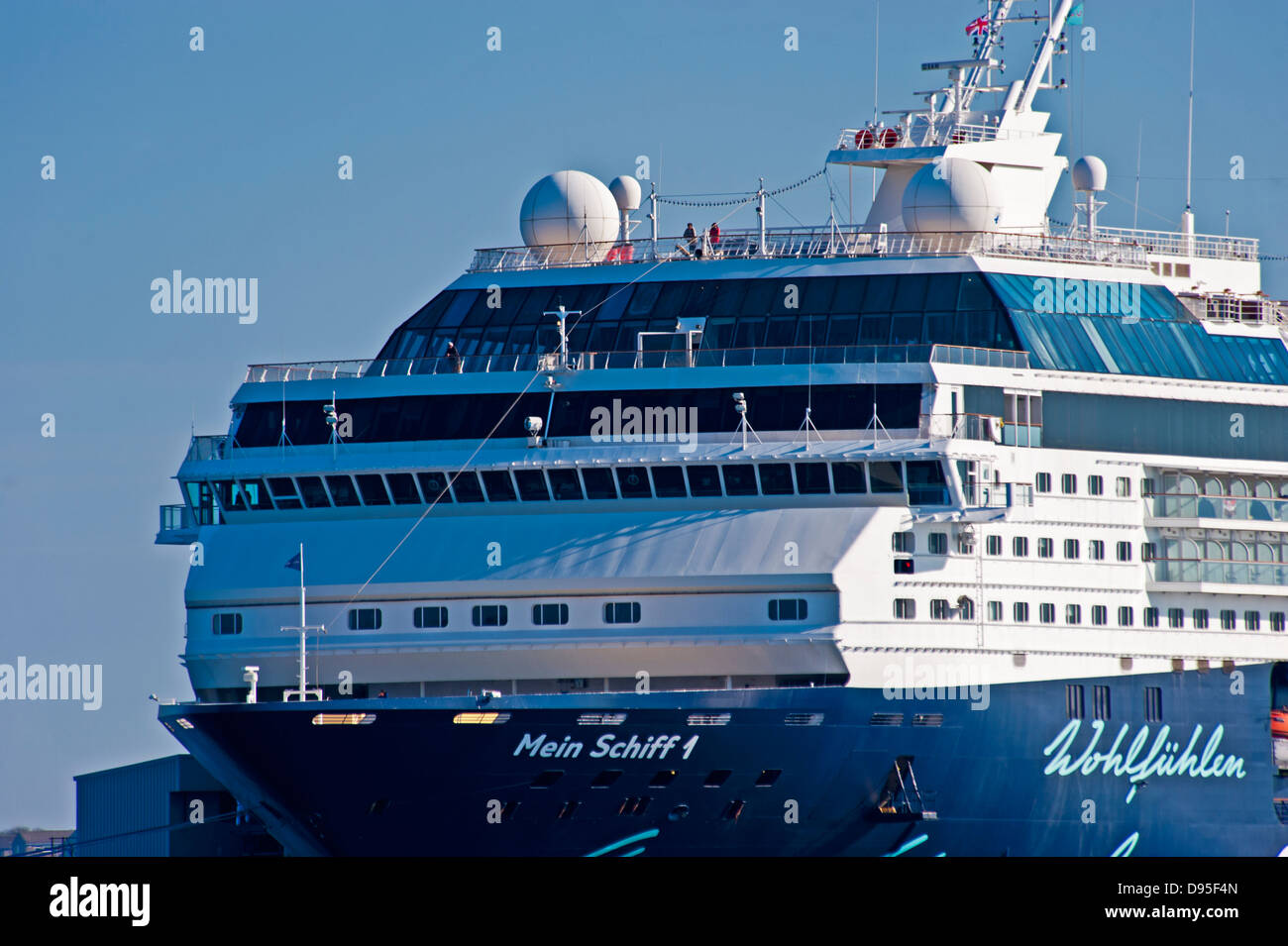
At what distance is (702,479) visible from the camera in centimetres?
5659

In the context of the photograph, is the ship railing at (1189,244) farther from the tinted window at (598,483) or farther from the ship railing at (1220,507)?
the tinted window at (598,483)

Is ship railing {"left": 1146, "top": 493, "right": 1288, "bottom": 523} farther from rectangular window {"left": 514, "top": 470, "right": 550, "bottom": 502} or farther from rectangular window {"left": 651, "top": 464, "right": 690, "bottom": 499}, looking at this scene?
rectangular window {"left": 514, "top": 470, "right": 550, "bottom": 502}

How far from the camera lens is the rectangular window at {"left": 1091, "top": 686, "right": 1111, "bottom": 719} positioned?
57219 millimetres

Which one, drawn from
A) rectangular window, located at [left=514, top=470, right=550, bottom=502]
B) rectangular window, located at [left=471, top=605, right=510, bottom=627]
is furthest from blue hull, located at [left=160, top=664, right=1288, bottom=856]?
rectangular window, located at [left=514, top=470, right=550, bottom=502]

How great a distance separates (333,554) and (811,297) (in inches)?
442

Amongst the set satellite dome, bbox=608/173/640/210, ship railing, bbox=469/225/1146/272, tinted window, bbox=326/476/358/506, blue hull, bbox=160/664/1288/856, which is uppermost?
satellite dome, bbox=608/173/640/210

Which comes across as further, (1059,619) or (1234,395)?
(1234,395)

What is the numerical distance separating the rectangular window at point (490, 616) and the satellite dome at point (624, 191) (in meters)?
15.0

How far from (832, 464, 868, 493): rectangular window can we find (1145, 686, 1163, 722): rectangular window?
7.26m

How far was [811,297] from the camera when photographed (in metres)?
60.7

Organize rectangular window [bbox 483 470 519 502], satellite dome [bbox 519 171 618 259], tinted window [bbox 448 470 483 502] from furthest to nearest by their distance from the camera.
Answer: satellite dome [bbox 519 171 618 259], tinted window [bbox 448 470 483 502], rectangular window [bbox 483 470 519 502]

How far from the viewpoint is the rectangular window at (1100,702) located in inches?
2253
